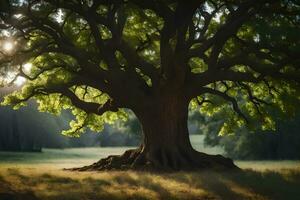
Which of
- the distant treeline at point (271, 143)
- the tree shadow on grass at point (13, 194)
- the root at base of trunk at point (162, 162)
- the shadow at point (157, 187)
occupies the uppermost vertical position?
the distant treeline at point (271, 143)

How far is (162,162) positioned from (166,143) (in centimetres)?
132

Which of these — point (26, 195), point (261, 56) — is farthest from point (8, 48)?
point (261, 56)

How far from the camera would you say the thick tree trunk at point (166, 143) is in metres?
28.7

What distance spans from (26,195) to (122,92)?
42.8 ft

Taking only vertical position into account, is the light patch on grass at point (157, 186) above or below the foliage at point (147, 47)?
below

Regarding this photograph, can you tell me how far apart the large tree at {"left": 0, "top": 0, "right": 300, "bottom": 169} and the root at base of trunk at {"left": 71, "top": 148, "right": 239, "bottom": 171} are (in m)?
0.07

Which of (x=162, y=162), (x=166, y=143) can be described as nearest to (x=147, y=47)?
(x=166, y=143)

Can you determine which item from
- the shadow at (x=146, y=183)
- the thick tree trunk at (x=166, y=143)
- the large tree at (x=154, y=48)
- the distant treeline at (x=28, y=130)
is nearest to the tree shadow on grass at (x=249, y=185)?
the shadow at (x=146, y=183)

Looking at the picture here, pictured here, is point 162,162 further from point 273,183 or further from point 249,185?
point 273,183

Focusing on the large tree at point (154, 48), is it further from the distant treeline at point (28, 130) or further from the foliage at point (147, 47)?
the distant treeline at point (28, 130)

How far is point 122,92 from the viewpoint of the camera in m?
29.2

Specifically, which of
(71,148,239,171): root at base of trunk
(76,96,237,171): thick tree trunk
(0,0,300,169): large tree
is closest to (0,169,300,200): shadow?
(71,148,239,171): root at base of trunk

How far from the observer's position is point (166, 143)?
29.3 meters

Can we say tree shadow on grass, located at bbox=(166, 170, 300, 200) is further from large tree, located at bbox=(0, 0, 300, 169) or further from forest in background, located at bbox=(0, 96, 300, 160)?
forest in background, located at bbox=(0, 96, 300, 160)
